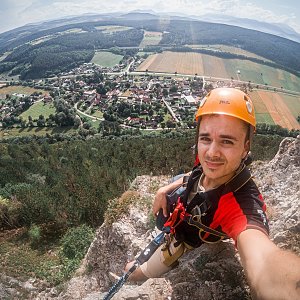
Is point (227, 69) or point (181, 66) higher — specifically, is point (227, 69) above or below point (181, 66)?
below

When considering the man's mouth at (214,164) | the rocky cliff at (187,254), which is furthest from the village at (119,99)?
the man's mouth at (214,164)

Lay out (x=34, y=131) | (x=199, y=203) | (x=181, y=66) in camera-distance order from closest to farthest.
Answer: (x=199, y=203) → (x=34, y=131) → (x=181, y=66)

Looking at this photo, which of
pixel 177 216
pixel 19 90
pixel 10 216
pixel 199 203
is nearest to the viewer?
pixel 199 203

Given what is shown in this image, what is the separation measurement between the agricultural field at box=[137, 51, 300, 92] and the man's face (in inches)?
4674

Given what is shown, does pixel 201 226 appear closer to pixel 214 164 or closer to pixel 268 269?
pixel 214 164

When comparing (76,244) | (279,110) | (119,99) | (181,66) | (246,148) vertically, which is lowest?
(76,244)

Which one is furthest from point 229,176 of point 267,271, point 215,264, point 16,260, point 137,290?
point 16,260

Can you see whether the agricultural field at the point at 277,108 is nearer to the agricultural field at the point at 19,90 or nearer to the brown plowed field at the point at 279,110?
the brown plowed field at the point at 279,110

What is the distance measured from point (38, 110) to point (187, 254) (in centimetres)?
13842

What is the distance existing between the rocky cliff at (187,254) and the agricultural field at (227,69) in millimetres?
113357

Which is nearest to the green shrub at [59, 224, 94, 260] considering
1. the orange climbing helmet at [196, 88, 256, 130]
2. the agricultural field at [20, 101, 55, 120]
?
the orange climbing helmet at [196, 88, 256, 130]

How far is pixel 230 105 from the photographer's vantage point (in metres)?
3.31

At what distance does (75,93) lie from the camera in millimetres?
158500

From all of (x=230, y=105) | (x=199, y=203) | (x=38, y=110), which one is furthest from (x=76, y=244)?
(x=38, y=110)
